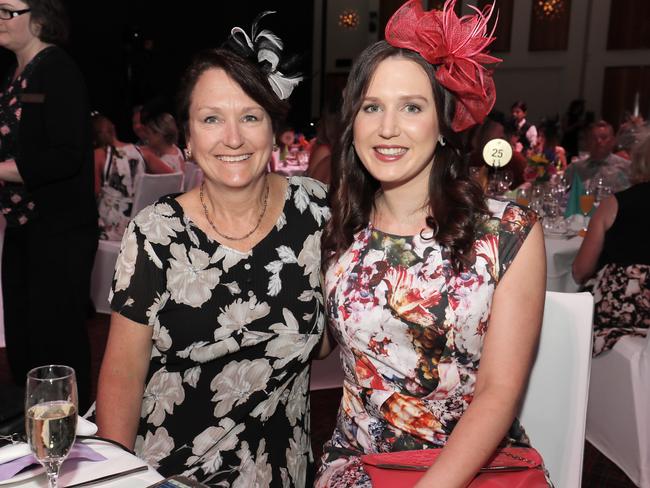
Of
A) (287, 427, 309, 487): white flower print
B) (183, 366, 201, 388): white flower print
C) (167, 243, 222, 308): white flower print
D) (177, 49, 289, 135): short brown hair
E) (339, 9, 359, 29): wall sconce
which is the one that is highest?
(339, 9, 359, 29): wall sconce

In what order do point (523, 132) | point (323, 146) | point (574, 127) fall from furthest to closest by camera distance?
point (574, 127), point (523, 132), point (323, 146)

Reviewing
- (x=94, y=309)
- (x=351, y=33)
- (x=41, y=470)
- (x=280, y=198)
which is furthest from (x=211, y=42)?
(x=41, y=470)

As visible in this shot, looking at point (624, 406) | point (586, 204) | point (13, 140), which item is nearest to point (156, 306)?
point (13, 140)

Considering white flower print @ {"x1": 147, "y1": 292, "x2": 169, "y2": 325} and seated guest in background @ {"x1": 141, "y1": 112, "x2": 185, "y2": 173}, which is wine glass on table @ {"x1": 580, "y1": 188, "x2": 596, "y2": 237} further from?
white flower print @ {"x1": 147, "y1": 292, "x2": 169, "y2": 325}

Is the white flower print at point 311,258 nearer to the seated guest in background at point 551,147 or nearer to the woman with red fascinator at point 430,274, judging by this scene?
the woman with red fascinator at point 430,274

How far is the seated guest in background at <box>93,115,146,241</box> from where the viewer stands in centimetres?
498

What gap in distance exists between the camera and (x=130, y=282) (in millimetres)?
1713

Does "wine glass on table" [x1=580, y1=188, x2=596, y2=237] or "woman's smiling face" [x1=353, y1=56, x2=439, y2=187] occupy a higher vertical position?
"woman's smiling face" [x1=353, y1=56, x2=439, y2=187]

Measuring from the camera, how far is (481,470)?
1493mm

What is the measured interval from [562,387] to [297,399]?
69 cm

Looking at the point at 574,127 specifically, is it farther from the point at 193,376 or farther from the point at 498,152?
the point at 193,376

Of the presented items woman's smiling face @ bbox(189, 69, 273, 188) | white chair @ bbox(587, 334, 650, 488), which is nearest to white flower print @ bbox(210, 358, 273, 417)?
woman's smiling face @ bbox(189, 69, 273, 188)

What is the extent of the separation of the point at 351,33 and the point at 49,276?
48.2ft

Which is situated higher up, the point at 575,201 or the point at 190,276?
the point at 190,276
